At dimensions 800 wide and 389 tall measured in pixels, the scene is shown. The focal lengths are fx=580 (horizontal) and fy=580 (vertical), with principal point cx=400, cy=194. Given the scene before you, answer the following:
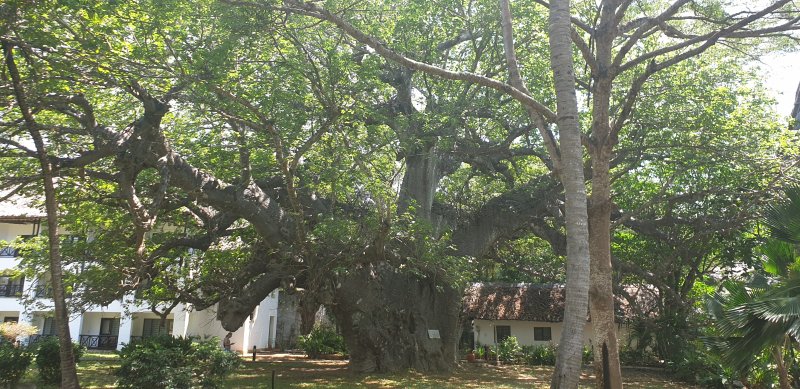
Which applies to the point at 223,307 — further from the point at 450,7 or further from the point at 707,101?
the point at 707,101

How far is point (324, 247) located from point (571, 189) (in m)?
6.90

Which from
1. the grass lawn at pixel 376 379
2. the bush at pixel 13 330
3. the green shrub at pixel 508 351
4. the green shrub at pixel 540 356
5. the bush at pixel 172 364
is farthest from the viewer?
the green shrub at pixel 508 351

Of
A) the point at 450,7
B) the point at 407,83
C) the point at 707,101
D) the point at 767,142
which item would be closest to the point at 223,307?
the point at 407,83

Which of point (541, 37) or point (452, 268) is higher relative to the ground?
point (541, 37)

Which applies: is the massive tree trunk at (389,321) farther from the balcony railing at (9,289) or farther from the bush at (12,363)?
the balcony railing at (9,289)

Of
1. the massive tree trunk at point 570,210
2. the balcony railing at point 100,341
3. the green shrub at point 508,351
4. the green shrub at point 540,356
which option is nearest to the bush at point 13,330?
the balcony railing at point 100,341

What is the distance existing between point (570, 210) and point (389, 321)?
9.25m

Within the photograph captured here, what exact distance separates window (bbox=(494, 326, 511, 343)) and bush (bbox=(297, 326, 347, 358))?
7053 mm

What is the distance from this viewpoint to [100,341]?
27.2m

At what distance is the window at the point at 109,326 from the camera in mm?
27406

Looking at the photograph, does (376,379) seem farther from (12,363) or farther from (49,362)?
(12,363)

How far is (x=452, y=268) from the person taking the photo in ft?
42.2

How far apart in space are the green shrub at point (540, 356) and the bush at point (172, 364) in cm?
1444

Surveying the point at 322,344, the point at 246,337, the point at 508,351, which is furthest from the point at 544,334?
the point at 246,337
